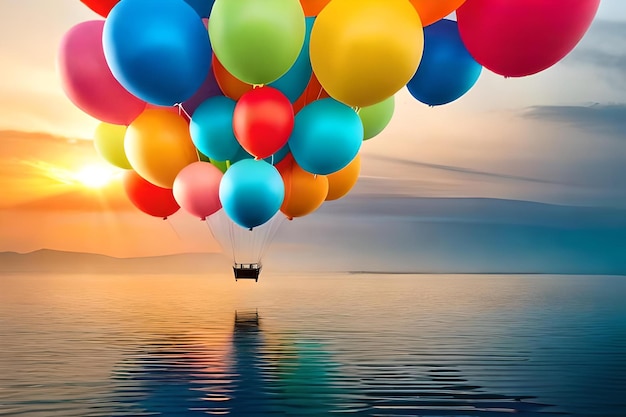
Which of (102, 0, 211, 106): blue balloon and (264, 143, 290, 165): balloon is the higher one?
(264, 143, 290, 165): balloon

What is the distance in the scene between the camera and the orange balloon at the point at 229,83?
5168 millimetres

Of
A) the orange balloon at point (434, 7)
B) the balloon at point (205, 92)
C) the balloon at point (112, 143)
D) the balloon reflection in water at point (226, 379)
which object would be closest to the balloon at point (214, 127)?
the balloon at point (205, 92)

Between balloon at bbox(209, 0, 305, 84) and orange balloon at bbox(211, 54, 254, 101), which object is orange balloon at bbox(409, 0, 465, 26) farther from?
orange balloon at bbox(211, 54, 254, 101)

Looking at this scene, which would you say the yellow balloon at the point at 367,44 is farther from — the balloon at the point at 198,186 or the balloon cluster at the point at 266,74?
the balloon at the point at 198,186

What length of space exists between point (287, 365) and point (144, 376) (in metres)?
3.36

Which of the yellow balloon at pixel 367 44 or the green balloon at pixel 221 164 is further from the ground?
the green balloon at pixel 221 164

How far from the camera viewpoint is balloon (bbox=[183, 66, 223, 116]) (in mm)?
5398

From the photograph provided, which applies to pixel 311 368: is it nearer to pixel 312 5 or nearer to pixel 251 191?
pixel 251 191

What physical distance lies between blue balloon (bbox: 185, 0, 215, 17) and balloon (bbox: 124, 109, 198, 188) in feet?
3.10

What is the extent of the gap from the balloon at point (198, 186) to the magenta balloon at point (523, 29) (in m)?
2.35

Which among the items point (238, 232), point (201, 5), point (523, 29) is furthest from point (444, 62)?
point (238, 232)

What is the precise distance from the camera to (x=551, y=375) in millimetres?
14234

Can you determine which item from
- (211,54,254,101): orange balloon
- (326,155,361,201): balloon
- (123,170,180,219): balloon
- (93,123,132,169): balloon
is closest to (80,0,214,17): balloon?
(211,54,254,101): orange balloon

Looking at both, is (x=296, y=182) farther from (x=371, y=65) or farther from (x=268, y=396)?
(x=268, y=396)
